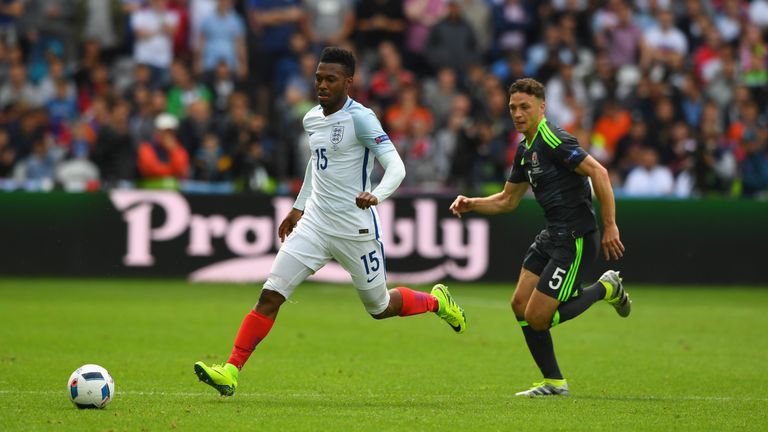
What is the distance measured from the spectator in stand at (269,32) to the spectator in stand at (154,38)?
1586mm

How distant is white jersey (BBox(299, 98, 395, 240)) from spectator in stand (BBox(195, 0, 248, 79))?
1400 centimetres

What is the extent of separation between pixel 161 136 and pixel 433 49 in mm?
6112

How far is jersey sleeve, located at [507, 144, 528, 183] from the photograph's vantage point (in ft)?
33.7

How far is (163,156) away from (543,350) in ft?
38.3

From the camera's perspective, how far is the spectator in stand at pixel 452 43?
24.3m

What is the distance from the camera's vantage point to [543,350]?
10.2 meters

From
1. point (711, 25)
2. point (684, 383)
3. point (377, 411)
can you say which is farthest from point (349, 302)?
point (711, 25)

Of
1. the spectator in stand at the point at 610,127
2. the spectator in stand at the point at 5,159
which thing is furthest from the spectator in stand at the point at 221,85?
the spectator in stand at the point at 610,127

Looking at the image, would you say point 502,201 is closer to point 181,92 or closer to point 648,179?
point 648,179

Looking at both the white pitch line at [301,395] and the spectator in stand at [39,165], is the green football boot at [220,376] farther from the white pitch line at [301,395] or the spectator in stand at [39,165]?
the spectator in stand at [39,165]

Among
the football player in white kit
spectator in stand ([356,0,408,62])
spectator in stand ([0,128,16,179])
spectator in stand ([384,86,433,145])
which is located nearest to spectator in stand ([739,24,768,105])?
spectator in stand ([384,86,433,145])

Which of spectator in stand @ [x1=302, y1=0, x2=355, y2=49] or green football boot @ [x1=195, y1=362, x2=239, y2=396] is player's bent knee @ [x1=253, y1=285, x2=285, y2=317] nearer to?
green football boot @ [x1=195, y1=362, x2=239, y2=396]

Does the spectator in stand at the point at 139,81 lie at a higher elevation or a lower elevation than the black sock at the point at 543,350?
higher

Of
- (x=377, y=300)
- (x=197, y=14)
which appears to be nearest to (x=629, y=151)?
(x=197, y=14)
